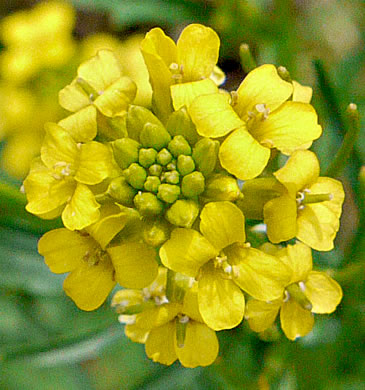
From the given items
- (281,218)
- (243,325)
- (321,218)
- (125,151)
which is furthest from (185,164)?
(243,325)

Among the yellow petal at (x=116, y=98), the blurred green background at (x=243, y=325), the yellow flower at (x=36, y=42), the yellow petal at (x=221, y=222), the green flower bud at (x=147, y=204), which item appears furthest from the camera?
the yellow flower at (x=36, y=42)

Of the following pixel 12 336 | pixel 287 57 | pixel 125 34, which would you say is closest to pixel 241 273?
pixel 287 57

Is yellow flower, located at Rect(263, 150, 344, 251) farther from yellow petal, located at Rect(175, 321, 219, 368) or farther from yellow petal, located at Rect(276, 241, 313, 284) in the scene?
yellow petal, located at Rect(175, 321, 219, 368)

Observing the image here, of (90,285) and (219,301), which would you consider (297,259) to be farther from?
(90,285)

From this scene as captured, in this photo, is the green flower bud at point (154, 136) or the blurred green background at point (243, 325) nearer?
the green flower bud at point (154, 136)

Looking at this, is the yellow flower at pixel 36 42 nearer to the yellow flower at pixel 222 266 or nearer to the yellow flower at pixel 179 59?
the yellow flower at pixel 179 59

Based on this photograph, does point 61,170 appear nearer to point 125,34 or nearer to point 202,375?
point 202,375

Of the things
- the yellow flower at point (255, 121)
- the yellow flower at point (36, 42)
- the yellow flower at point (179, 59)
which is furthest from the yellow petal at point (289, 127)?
the yellow flower at point (36, 42)
